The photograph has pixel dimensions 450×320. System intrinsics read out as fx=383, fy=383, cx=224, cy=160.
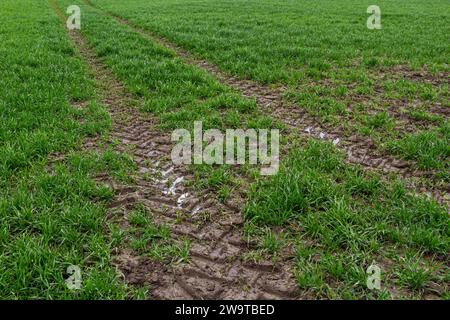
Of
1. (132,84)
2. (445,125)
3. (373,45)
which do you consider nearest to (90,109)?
(132,84)

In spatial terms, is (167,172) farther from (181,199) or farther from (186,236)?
(186,236)

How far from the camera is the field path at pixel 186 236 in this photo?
420 cm

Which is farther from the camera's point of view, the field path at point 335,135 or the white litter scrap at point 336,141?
the white litter scrap at point 336,141

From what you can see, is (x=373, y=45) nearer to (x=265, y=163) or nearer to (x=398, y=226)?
(x=265, y=163)

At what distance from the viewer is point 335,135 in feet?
24.8

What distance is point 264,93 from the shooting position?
1012 cm

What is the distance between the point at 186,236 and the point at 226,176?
4.87 ft
